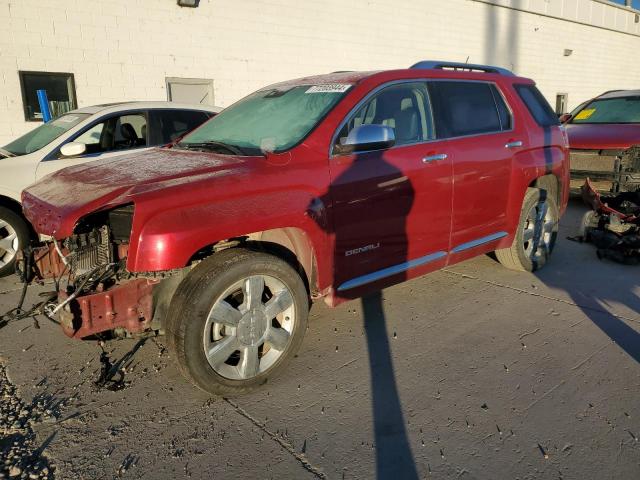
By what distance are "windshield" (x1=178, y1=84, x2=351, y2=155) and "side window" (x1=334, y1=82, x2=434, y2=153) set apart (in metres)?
0.33

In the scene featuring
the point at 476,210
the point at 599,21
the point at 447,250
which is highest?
the point at 599,21

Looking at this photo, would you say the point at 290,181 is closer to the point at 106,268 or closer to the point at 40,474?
the point at 106,268

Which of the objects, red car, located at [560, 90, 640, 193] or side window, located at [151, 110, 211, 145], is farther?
red car, located at [560, 90, 640, 193]

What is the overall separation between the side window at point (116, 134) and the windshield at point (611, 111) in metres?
7.82

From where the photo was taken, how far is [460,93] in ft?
13.9

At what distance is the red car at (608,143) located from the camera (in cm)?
655

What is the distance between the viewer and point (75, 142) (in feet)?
18.7

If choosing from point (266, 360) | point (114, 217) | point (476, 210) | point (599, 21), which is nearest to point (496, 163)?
point (476, 210)

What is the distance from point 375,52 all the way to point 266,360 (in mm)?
11936

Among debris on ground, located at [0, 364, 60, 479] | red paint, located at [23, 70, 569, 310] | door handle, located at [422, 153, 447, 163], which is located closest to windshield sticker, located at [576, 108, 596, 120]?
red paint, located at [23, 70, 569, 310]

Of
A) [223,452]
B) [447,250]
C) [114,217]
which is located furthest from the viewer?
[447,250]

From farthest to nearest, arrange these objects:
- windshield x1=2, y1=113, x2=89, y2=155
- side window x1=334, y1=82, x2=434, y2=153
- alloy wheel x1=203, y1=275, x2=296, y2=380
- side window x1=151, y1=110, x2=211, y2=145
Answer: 1. side window x1=151, y1=110, x2=211, y2=145
2. windshield x1=2, y1=113, x2=89, y2=155
3. side window x1=334, y1=82, x2=434, y2=153
4. alloy wheel x1=203, y1=275, x2=296, y2=380

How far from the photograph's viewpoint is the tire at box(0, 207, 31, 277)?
5254 mm

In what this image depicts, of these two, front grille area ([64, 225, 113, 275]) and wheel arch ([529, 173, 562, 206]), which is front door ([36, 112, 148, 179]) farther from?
wheel arch ([529, 173, 562, 206])
